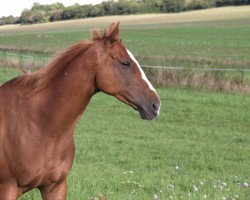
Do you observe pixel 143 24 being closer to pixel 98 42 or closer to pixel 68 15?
pixel 68 15

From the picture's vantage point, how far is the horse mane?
146 inches

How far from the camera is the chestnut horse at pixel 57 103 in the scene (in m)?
3.65

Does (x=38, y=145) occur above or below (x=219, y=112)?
above

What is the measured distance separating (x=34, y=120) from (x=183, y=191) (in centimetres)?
256

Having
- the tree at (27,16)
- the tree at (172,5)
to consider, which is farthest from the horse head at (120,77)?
the tree at (27,16)

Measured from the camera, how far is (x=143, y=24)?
8175 cm

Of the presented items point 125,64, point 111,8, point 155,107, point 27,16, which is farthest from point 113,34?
point 27,16

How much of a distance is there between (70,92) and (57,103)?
5.9 inches

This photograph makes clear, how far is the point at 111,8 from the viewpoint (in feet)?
307

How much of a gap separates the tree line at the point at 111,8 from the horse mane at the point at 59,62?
87.3 metres

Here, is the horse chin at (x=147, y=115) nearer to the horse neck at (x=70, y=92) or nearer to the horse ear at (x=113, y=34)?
the horse neck at (x=70, y=92)

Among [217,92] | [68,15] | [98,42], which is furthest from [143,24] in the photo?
[98,42]

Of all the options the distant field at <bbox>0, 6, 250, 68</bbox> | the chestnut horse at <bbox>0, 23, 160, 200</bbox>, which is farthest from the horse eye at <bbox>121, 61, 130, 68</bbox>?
the distant field at <bbox>0, 6, 250, 68</bbox>

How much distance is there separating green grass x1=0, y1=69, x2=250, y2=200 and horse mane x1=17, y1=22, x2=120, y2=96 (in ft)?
6.33
